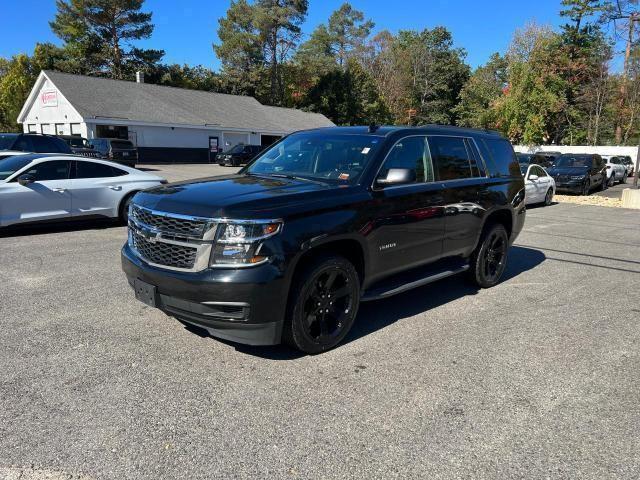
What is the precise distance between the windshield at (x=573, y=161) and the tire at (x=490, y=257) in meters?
17.8

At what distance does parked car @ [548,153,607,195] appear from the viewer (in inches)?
806

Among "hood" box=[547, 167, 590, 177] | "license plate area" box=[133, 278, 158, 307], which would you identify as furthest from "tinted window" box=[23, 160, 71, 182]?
"hood" box=[547, 167, 590, 177]

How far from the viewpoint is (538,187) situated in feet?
53.1

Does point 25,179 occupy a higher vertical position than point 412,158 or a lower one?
lower

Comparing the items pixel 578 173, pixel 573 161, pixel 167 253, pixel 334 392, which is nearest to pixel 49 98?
pixel 573 161

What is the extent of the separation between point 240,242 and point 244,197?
44cm

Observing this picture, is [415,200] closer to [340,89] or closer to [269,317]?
[269,317]

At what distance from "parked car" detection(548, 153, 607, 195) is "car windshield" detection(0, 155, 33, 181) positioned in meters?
19.1

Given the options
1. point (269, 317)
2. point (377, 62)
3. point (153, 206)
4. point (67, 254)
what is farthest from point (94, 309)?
point (377, 62)

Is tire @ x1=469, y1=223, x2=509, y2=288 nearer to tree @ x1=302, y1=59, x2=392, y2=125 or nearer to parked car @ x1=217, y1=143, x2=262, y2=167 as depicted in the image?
parked car @ x1=217, y1=143, x2=262, y2=167

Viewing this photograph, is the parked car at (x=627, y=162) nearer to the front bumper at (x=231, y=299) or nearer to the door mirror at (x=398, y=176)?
the door mirror at (x=398, y=176)

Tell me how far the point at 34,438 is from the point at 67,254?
206 inches

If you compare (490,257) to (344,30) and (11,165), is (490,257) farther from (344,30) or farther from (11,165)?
(344,30)

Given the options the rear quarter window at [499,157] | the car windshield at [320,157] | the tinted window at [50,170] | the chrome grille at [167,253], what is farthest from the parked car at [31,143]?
the rear quarter window at [499,157]
